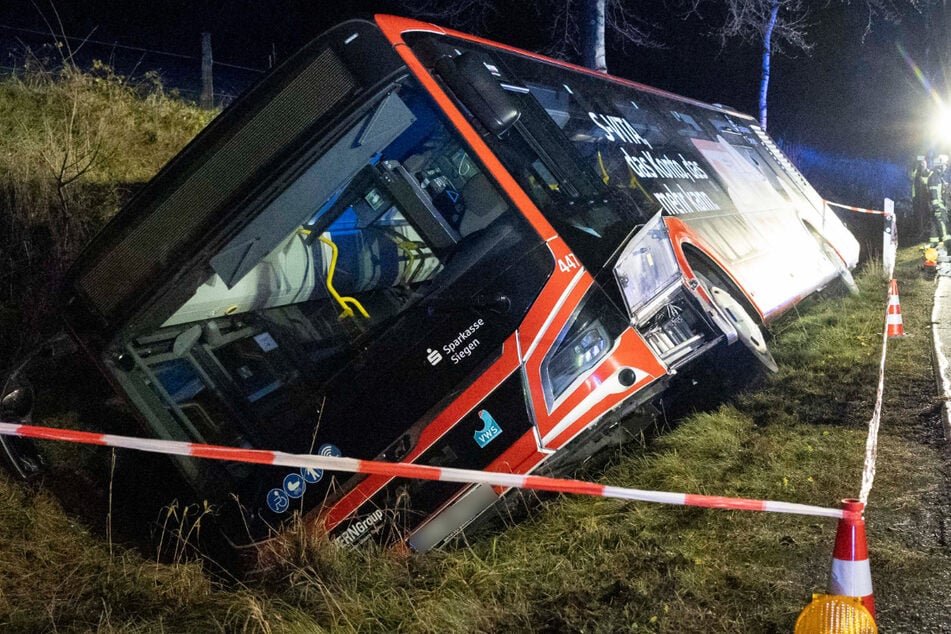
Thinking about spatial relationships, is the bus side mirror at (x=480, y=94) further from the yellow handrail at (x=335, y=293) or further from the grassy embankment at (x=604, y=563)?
the grassy embankment at (x=604, y=563)

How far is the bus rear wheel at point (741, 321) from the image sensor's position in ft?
16.7

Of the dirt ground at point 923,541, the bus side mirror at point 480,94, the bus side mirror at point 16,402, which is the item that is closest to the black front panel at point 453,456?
the bus side mirror at point 480,94

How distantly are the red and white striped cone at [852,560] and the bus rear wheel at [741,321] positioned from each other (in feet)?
7.78

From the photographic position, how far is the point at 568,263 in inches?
152

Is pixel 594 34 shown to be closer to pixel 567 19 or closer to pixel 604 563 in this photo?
pixel 567 19

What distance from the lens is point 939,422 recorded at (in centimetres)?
478

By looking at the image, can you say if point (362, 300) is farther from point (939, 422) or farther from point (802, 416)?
point (939, 422)

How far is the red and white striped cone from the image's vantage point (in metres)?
2.64

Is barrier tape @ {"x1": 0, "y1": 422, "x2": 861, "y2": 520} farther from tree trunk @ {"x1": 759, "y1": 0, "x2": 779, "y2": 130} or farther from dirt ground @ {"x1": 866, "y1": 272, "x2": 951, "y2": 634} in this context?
tree trunk @ {"x1": 759, "y1": 0, "x2": 779, "y2": 130}

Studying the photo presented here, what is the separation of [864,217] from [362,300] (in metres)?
20.2

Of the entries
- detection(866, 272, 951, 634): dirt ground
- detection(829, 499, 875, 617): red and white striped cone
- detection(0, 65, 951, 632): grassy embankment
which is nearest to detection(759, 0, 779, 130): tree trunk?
detection(866, 272, 951, 634): dirt ground

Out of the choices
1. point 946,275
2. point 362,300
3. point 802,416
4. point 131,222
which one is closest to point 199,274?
point 131,222

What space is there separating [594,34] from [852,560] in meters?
10.7

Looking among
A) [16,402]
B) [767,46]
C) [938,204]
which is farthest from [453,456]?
[767,46]
